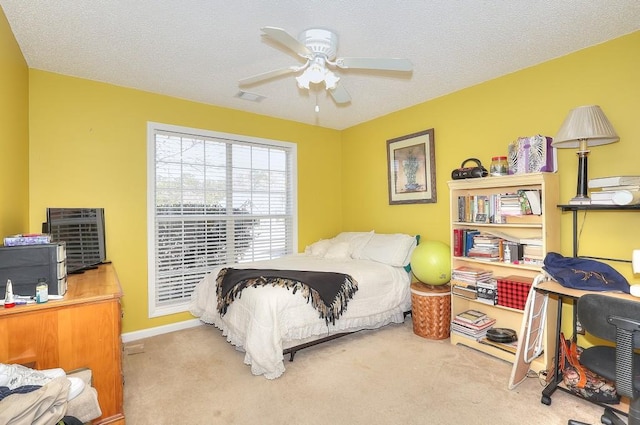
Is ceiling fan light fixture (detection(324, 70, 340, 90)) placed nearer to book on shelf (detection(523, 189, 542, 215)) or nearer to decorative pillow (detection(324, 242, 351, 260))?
book on shelf (detection(523, 189, 542, 215))

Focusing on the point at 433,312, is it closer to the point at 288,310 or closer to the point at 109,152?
the point at 288,310

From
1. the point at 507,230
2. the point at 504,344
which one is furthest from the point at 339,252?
the point at 504,344

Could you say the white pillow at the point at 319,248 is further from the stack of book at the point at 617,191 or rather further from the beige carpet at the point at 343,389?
the stack of book at the point at 617,191

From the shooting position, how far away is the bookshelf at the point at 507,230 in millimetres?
2551

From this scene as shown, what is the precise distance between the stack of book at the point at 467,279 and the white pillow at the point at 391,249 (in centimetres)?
58

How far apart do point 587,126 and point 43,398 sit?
3353mm

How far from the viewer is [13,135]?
2.32 metres

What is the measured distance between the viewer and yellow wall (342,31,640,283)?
2.40m

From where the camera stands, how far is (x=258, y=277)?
A: 2852 mm

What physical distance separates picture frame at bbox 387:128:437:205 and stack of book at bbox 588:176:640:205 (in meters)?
1.60

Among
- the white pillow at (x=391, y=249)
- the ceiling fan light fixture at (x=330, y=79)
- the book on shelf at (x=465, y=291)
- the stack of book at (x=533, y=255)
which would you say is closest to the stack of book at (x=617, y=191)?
the stack of book at (x=533, y=255)

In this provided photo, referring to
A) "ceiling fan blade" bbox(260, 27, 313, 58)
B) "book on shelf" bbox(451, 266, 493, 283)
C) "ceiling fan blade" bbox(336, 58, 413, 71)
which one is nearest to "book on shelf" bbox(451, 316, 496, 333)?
"book on shelf" bbox(451, 266, 493, 283)

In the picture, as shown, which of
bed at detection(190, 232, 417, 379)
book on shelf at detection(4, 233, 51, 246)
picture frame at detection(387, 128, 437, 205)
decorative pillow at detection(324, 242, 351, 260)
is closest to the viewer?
book on shelf at detection(4, 233, 51, 246)

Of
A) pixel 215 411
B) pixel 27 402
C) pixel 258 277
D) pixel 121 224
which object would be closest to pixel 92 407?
pixel 27 402
